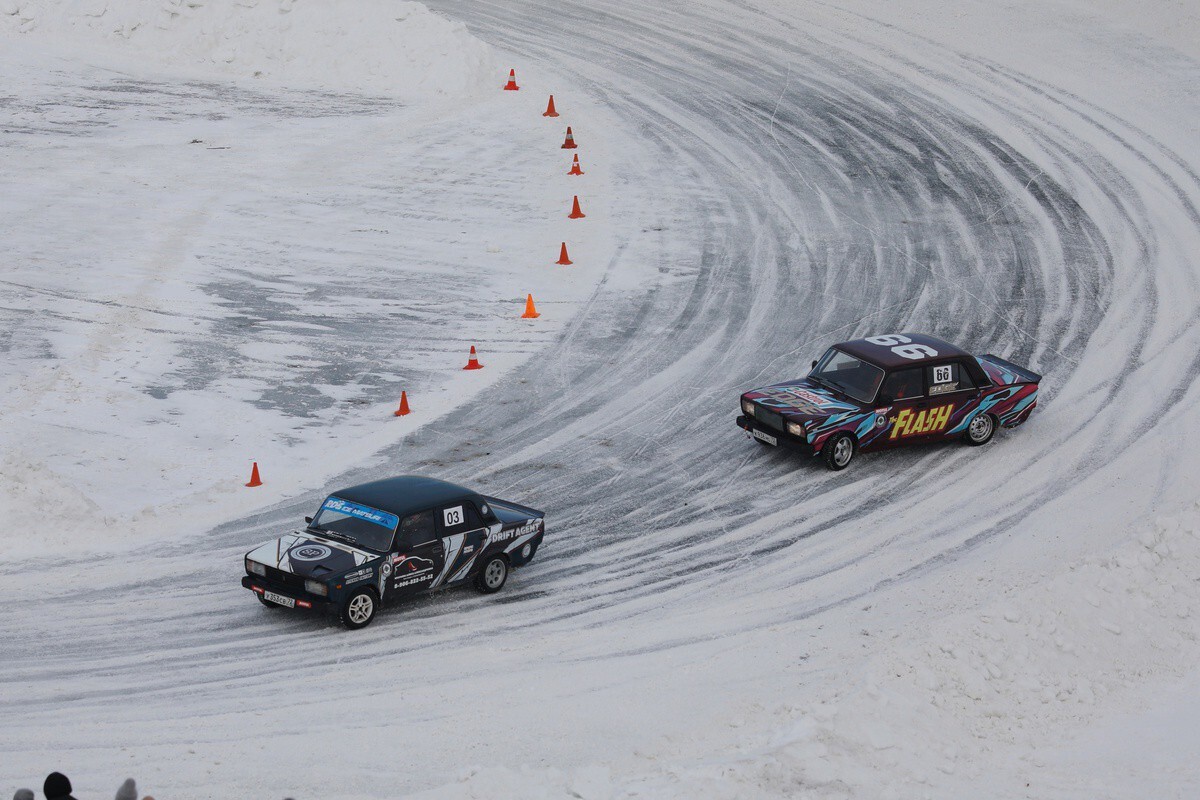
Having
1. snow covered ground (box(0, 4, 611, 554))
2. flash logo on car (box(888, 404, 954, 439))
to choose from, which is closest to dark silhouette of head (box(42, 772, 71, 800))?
snow covered ground (box(0, 4, 611, 554))

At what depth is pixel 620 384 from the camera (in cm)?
2211

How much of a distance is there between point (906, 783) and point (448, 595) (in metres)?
6.02

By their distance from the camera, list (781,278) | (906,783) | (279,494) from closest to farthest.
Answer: (906,783) → (279,494) → (781,278)

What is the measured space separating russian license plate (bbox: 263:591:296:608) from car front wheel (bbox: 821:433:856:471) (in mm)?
7484

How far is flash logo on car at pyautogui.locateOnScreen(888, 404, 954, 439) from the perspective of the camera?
62.5 feet

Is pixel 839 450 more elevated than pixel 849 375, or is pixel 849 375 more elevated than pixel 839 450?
pixel 849 375

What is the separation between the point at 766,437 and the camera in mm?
18906

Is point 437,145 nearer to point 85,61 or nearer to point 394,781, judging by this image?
point 85,61

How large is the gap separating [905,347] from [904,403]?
3.41 feet

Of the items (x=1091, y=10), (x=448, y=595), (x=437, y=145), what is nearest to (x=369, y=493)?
(x=448, y=595)

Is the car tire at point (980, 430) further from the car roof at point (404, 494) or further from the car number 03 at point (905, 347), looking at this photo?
the car roof at point (404, 494)

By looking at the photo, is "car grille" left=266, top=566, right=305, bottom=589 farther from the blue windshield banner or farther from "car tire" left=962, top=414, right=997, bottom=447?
"car tire" left=962, top=414, right=997, bottom=447

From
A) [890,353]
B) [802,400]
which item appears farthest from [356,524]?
[890,353]

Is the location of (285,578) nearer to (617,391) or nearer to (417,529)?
(417,529)
